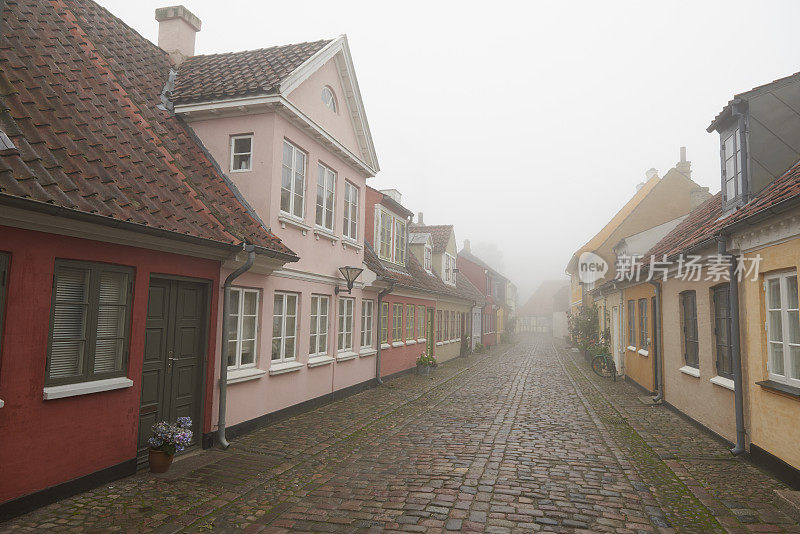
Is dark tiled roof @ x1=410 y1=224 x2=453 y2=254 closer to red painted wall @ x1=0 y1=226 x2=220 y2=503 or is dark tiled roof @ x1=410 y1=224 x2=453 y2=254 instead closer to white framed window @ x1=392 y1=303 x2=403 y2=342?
white framed window @ x1=392 y1=303 x2=403 y2=342

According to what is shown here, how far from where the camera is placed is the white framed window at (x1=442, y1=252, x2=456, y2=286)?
25750 mm

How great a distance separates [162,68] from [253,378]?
21.7ft

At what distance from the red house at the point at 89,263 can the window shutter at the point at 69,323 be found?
12mm

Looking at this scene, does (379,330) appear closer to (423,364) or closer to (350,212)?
(350,212)

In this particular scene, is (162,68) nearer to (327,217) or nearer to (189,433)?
(327,217)

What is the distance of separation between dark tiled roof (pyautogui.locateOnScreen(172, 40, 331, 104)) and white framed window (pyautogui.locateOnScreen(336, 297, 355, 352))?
530 centimetres

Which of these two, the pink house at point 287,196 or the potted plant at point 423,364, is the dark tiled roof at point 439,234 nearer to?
the potted plant at point 423,364

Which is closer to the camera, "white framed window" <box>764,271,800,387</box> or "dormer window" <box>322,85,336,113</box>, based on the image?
"white framed window" <box>764,271,800,387</box>

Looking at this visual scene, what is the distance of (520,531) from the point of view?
493 centimetres

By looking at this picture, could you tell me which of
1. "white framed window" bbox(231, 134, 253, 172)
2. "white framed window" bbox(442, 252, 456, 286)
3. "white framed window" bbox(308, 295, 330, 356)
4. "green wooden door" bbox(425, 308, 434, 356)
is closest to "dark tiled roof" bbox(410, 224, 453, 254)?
"white framed window" bbox(442, 252, 456, 286)

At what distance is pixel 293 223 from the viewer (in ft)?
32.6

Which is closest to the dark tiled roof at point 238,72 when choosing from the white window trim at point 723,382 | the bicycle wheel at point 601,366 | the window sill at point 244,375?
the window sill at point 244,375

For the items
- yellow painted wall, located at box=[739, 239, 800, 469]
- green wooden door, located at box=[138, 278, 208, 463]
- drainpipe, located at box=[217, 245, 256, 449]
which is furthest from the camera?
drainpipe, located at box=[217, 245, 256, 449]

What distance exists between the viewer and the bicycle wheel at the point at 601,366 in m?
18.3
